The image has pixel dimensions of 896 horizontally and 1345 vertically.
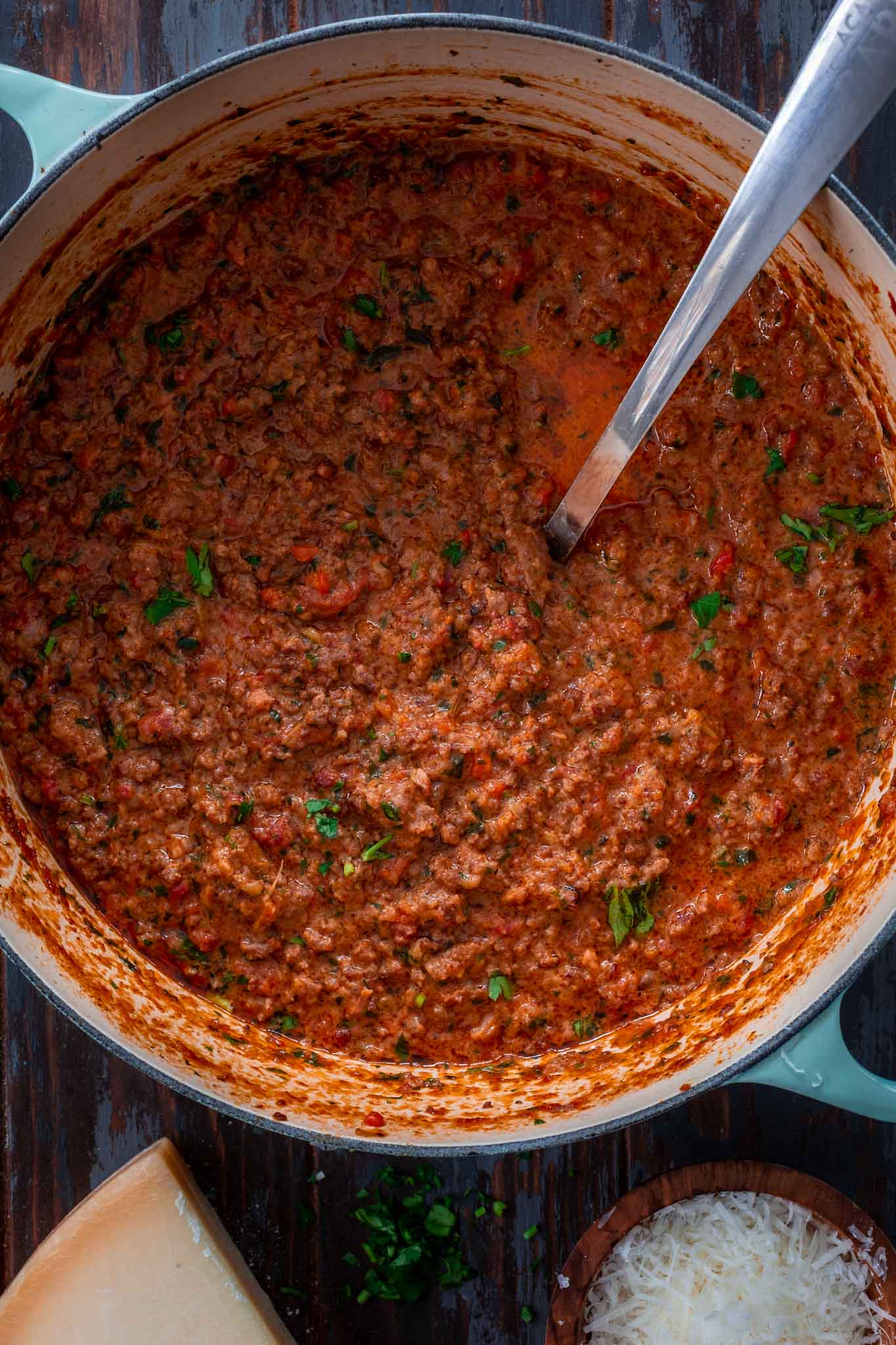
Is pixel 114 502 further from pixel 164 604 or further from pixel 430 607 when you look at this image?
pixel 430 607

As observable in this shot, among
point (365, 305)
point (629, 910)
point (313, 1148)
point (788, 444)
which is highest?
point (365, 305)

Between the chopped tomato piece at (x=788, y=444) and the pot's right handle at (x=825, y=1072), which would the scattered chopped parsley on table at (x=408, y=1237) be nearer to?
the pot's right handle at (x=825, y=1072)

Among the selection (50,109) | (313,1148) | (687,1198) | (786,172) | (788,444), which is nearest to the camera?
(786,172)

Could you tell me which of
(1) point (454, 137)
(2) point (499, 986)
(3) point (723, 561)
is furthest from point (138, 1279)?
(1) point (454, 137)

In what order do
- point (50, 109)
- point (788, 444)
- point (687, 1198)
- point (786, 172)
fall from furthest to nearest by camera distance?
point (687, 1198) < point (788, 444) < point (50, 109) < point (786, 172)

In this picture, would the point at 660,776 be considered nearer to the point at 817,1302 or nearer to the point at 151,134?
the point at 817,1302

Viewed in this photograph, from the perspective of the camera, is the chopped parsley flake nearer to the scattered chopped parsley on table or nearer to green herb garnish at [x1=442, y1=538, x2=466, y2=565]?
green herb garnish at [x1=442, y1=538, x2=466, y2=565]

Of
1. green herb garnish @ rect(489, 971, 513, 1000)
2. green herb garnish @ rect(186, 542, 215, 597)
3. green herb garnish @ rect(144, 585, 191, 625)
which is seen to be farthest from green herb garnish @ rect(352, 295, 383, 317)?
green herb garnish @ rect(489, 971, 513, 1000)
